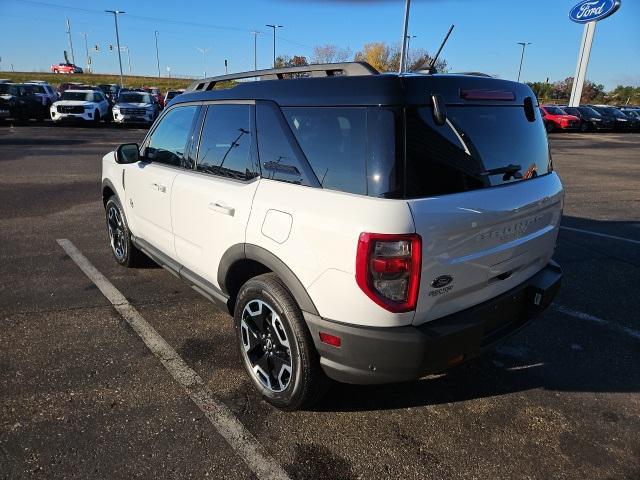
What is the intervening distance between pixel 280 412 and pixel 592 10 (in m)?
44.1

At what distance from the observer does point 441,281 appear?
86.0 inches

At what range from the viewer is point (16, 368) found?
119 inches

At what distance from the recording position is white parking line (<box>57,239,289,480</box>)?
230cm

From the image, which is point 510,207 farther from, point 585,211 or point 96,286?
point 585,211

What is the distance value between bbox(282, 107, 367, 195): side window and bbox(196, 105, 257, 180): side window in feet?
1.44

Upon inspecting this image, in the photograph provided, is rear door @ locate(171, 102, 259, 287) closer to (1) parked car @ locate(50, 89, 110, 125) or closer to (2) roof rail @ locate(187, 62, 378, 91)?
(2) roof rail @ locate(187, 62, 378, 91)

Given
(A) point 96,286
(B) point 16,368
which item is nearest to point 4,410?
(B) point 16,368

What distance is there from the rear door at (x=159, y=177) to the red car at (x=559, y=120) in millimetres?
31656

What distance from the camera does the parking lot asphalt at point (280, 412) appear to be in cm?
231

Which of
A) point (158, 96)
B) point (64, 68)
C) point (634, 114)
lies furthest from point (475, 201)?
point (64, 68)

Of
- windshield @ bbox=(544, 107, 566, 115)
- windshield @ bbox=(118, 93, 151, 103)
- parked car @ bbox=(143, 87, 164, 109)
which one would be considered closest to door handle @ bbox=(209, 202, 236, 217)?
windshield @ bbox=(118, 93, 151, 103)

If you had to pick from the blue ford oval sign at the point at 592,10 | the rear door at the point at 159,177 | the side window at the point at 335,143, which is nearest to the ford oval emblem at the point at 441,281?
the side window at the point at 335,143

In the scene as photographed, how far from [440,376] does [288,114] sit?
1950 mm

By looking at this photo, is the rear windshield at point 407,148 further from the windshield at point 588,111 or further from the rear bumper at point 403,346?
the windshield at point 588,111
